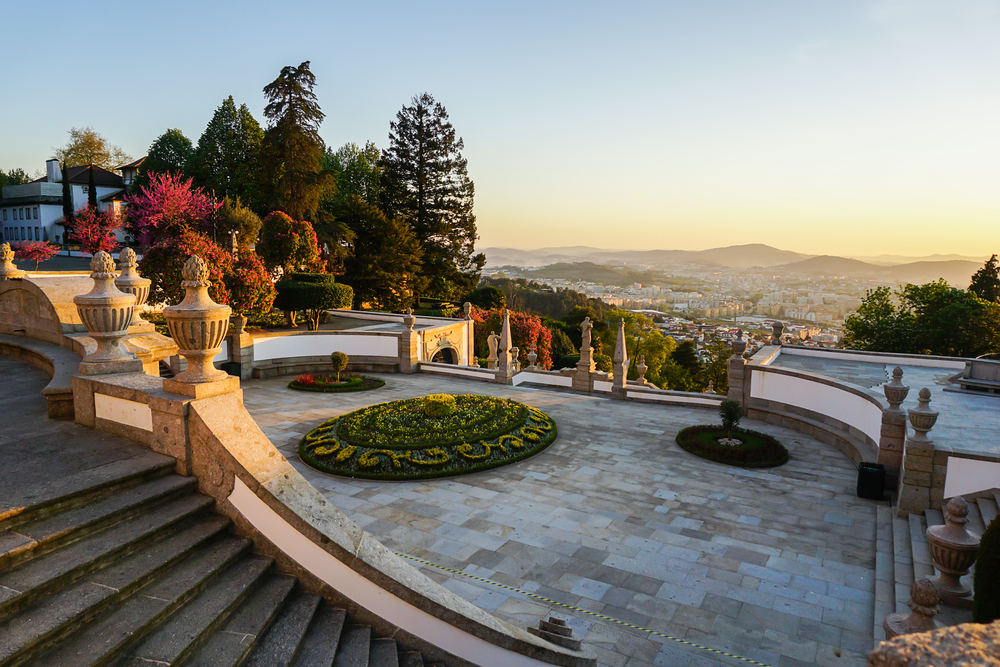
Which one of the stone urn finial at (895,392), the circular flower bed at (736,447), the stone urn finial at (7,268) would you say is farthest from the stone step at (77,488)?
the stone urn finial at (895,392)

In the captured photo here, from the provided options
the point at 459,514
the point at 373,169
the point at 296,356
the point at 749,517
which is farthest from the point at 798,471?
the point at 373,169

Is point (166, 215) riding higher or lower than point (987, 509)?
higher

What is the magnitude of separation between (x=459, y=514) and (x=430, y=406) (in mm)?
5014

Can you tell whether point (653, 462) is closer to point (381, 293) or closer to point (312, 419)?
point (312, 419)

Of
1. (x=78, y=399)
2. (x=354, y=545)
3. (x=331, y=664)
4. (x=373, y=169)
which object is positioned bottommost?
(x=331, y=664)

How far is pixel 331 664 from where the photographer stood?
3.99m

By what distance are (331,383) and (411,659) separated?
14.9m

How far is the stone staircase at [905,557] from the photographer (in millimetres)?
6543

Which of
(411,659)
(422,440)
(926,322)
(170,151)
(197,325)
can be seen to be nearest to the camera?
(411,659)

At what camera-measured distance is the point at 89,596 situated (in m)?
3.62

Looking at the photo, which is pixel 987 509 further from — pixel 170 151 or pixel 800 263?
pixel 800 263

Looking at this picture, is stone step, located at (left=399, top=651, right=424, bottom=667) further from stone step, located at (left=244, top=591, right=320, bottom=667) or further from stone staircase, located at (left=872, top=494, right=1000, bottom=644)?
stone staircase, located at (left=872, top=494, right=1000, bottom=644)

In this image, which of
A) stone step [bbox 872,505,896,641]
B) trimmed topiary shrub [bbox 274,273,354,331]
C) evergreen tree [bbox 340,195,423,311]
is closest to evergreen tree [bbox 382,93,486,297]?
evergreen tree [bbox 340,195,423,311]

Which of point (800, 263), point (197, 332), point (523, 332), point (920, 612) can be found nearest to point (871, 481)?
point (920, 612)
